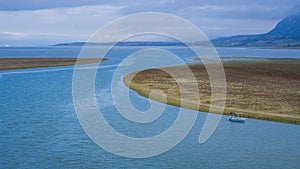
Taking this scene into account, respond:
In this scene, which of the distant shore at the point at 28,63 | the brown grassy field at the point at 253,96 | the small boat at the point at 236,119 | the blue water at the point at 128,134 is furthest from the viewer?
the distant shore at the point at 28,63

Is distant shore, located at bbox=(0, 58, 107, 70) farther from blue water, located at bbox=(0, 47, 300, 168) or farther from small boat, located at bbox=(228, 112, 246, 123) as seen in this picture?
small boat, located at bbox=(228, 112, 246, 123)

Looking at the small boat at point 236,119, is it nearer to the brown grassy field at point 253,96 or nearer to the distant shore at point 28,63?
the brown grassy field at point 253,96

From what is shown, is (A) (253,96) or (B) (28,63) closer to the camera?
(A) (253,96)

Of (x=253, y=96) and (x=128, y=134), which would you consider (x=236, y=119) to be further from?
(x=253, y=96)

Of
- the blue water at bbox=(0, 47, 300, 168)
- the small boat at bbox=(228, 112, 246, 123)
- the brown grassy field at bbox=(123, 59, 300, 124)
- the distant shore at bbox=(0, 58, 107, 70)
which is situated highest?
the distant shore at bbox=(0, 58, 107, 70)

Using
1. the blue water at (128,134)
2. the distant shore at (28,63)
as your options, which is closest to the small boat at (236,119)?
the blue water at (128,134)

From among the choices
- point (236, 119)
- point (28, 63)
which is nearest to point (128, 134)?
point (236, 119)

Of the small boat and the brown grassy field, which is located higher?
the brown grassy field

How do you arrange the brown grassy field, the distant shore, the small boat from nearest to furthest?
1. the small boat
2. the brown grassy field
3. the distant shore

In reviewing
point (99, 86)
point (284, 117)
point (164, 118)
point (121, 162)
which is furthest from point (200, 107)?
point (99, 86)

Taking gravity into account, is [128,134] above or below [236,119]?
below

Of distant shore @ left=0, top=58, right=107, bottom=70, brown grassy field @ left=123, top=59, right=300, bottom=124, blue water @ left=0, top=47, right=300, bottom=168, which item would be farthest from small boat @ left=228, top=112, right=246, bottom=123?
distant shore @ left=0, top=58, right=107, bottom=70

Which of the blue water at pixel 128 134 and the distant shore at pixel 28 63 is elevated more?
the distant shore at pixel 28 63

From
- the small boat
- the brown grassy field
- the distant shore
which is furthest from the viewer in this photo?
the distant shore
